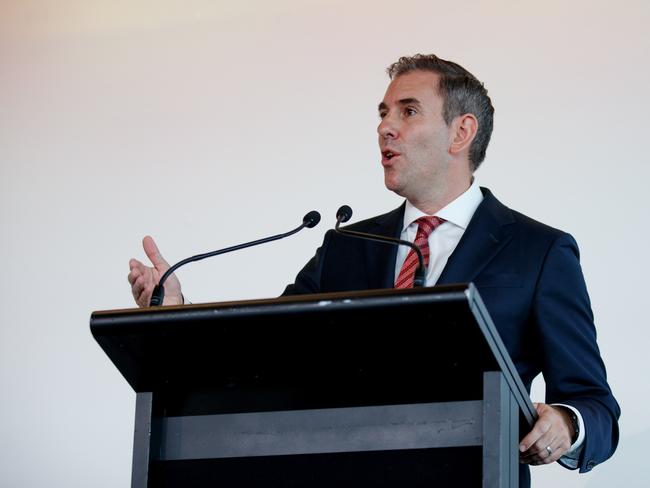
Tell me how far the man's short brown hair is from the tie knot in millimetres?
261

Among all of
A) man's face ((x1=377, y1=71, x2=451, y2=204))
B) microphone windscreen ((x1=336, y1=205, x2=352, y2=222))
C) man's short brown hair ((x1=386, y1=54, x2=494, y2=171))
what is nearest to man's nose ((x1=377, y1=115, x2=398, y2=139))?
man's face ((x1=377, y1=71, x2=451, y2=204))

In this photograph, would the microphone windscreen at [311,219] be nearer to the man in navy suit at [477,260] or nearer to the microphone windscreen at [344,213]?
the microphone windscreen at [344,213]

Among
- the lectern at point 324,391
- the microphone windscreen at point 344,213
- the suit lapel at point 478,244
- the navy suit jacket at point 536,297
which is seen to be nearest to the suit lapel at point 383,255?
the navy suit jacket at point 536,297

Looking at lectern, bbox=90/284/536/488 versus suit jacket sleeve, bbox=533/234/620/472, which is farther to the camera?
suit jacket sleeve, bbox=533/234/620/472

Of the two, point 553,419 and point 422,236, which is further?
point 422,236

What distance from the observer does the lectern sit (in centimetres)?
155

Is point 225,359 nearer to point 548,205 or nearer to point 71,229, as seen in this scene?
point 548,205

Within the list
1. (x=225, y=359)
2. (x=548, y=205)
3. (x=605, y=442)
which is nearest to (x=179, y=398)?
(x=225, y=359)

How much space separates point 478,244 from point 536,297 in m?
0.18

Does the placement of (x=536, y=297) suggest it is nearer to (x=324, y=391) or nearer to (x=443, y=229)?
(x=443, y=229)

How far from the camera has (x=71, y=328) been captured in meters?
3.72

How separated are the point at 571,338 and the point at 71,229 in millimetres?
2041

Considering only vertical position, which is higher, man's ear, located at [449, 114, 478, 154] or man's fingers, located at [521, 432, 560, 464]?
man's ear, located at [449, 114, 478, 154]

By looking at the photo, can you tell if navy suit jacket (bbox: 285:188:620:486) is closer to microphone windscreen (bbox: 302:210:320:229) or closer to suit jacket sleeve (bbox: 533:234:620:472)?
suit jacket sleeve (bbox: 533:234:620:472)
